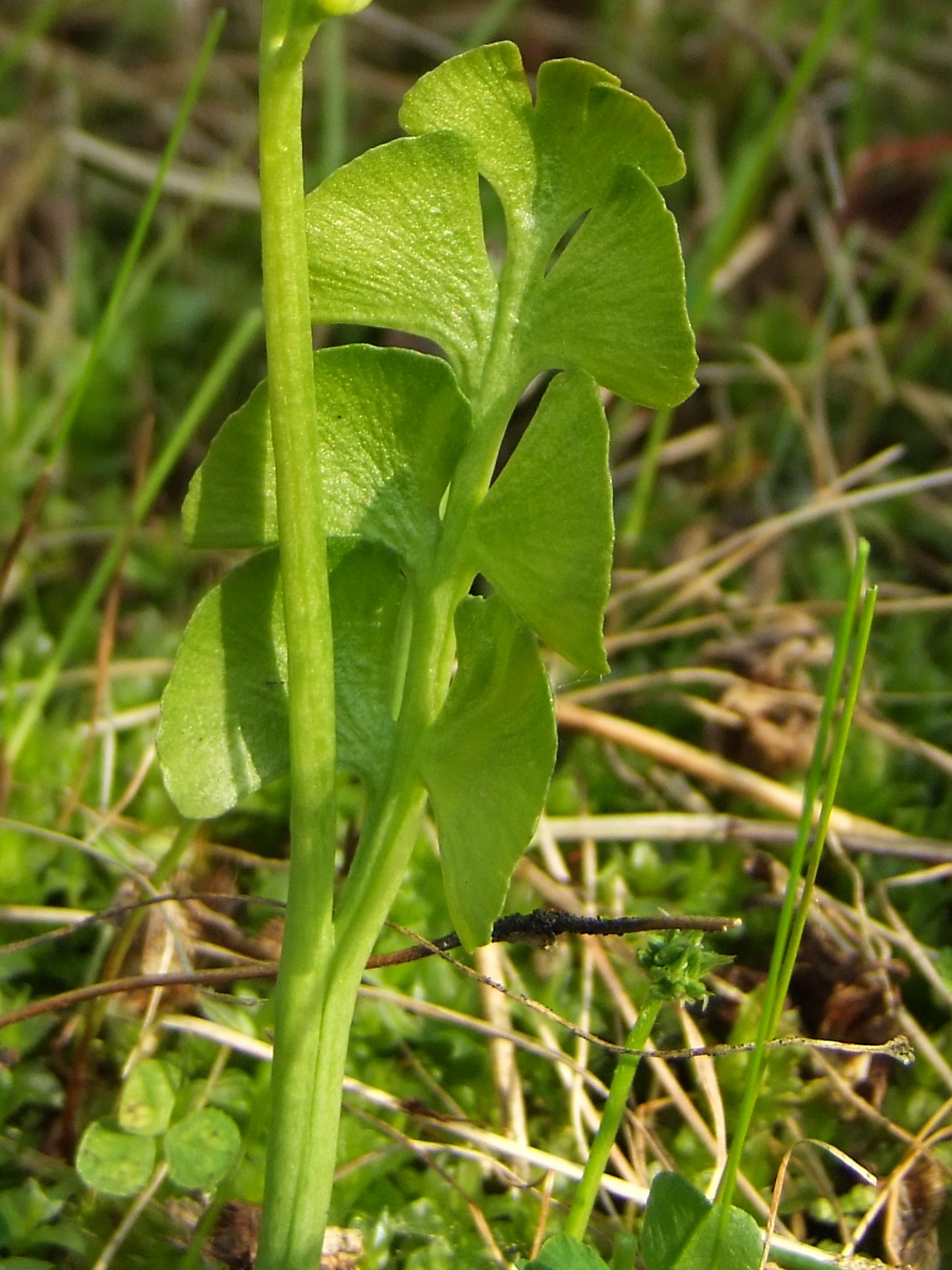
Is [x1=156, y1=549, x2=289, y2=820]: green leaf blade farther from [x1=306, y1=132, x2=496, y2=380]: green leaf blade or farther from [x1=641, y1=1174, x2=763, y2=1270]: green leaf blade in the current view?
[x1=641, y1=1174, x2=763, y2=1270]: green leaf blade


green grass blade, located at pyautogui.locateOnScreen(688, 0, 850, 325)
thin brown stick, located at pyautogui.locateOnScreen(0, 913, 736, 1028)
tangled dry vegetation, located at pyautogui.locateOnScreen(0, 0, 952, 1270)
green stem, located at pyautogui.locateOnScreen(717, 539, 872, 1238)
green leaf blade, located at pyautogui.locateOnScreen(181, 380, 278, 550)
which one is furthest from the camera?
green grass blade, located at pyautogui.locateOnScreen(688, 0, 850, 325)

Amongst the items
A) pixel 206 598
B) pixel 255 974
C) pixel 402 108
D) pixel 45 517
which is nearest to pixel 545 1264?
pixel 255 974

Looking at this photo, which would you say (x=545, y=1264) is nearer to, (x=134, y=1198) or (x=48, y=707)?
(x=134, y=1198)

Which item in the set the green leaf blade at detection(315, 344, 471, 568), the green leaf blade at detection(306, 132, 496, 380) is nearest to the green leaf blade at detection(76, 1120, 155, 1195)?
the green leaf blade at detection(315, 344, 471, 568)

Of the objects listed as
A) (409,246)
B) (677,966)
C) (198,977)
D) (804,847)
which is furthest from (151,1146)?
(409,246)

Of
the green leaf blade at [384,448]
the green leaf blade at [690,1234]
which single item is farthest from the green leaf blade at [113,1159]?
the green leaf blade at [384,448]

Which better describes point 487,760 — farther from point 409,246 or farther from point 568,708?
point 568,708
